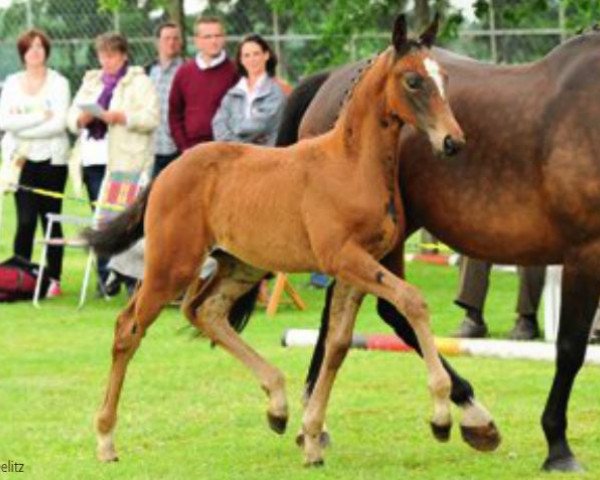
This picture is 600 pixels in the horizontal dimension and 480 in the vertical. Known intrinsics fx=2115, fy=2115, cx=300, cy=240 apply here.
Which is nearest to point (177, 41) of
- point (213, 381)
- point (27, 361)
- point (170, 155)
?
point (170, 155)

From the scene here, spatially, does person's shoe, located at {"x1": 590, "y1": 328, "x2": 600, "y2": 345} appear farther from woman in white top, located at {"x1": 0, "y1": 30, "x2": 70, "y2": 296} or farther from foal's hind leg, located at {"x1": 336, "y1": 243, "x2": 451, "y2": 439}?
woman in white top, located at {"x1": 0, "y1": 30, "x2": 70, "y2": 296}

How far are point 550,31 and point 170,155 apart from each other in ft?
23.7

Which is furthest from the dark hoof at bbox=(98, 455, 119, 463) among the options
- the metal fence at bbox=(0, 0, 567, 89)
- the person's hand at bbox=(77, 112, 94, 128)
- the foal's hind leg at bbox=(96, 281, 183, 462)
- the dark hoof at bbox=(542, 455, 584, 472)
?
the metal fence at bbox=(0, 0, 567, 89)

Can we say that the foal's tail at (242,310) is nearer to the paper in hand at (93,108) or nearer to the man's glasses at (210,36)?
the man's glasses at (210,36)

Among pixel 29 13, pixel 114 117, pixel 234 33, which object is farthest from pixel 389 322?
pixel 29 13

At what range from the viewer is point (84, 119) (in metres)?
18.1

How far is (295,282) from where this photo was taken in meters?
19.1

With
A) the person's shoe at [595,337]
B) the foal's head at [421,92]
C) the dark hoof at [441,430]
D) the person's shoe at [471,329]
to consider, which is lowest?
the person's shoe at [471,329]

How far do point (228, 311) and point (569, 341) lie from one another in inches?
67.7

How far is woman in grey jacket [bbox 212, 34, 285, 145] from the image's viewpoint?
1652cm

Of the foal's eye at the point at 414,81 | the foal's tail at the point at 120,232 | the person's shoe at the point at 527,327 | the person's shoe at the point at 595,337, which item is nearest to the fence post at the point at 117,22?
the person's shoe at the point at 527,327

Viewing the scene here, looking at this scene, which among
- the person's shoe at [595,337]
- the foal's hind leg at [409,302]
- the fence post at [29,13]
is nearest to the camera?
the foal's hind leg at [409,302]

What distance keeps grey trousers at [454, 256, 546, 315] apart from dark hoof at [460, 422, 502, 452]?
497 cm

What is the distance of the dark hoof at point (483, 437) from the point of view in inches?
382
